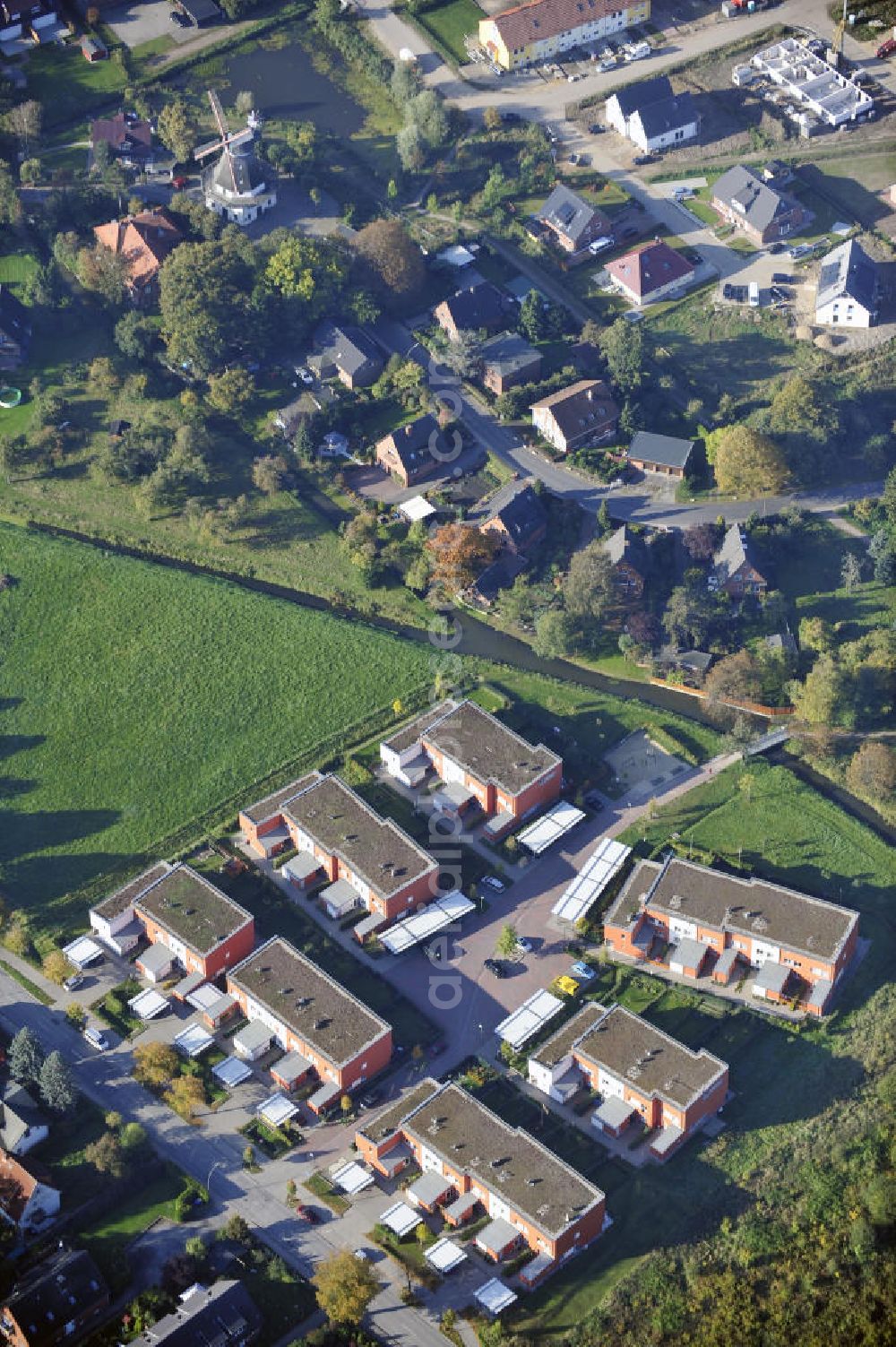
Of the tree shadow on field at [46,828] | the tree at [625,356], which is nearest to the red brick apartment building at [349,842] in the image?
the tree shadow on field at [46,828]

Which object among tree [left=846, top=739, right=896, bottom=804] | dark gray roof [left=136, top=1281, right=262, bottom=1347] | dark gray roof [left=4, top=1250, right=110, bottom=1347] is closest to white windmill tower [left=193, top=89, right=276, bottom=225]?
tree [left=846, top=739, right=896, bottom=804]

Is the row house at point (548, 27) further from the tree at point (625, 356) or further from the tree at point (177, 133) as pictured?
the tree at point (625, 356)

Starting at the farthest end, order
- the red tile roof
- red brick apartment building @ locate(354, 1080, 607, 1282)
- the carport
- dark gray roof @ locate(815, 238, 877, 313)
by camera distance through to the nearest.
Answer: the red tile roof < dark gray roof @ locate(815, 238, 877, 313) < the carport < red brick apartment building @ locate(354, 1080, 607, 1282)

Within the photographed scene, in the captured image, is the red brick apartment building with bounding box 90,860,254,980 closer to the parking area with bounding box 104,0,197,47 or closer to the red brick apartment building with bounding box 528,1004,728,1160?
the red brick apartment building with bounding box 528,1004,728,1160

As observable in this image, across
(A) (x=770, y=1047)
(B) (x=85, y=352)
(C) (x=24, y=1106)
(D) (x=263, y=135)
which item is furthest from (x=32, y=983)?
(D) (x=263, y=135)

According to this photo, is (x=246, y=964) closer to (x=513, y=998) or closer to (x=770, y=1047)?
(x=513, y=998)

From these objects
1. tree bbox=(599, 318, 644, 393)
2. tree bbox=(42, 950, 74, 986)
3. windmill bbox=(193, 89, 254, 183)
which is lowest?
tree bbox=(42, 950, 74, 986)
